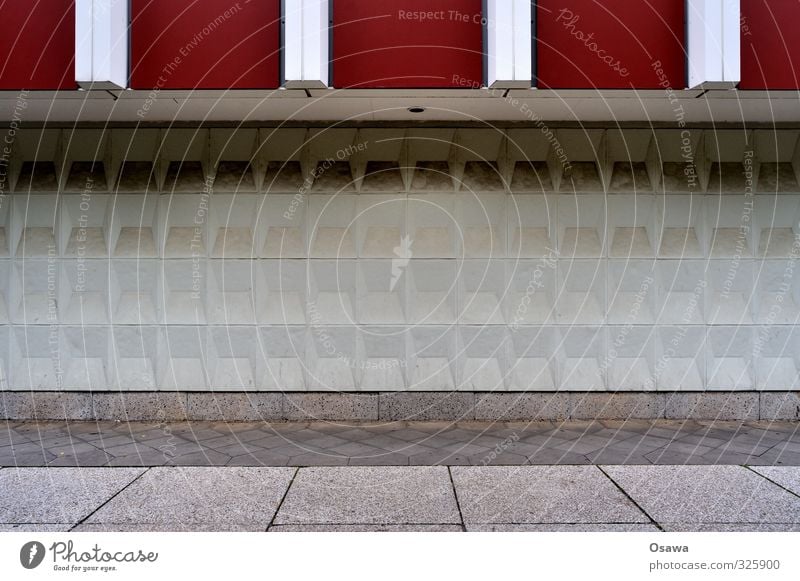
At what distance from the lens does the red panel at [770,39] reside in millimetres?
5199

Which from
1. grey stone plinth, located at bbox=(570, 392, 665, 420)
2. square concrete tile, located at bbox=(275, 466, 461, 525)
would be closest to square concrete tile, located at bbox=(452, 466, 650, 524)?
square concrete tile, located at bbox=(275, 466, 461, 525)

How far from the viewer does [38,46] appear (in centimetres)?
516

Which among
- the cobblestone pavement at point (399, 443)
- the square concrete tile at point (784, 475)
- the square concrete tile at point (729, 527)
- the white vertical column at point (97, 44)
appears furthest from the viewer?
the cobblestone pavement at point (399, 443)

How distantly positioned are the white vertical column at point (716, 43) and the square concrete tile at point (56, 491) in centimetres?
647

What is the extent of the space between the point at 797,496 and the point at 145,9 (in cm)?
728

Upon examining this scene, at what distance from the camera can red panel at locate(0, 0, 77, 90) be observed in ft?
16.9

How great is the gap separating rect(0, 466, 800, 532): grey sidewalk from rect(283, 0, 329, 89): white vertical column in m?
3.71

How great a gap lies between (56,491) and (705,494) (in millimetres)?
5366

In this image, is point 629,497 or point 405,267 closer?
point 629,497

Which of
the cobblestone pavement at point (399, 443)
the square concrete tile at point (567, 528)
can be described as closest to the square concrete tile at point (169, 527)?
the cobblestone pavement at point (399, 443)

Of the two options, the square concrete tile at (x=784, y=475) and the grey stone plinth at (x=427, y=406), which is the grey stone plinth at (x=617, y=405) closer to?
the grey stone plinth at (x=427, y=406)

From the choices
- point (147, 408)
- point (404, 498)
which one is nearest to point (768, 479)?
point (404, 498)

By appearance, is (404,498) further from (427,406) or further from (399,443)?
(427,406)

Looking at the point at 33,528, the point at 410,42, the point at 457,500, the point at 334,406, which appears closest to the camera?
the point at 33,528
